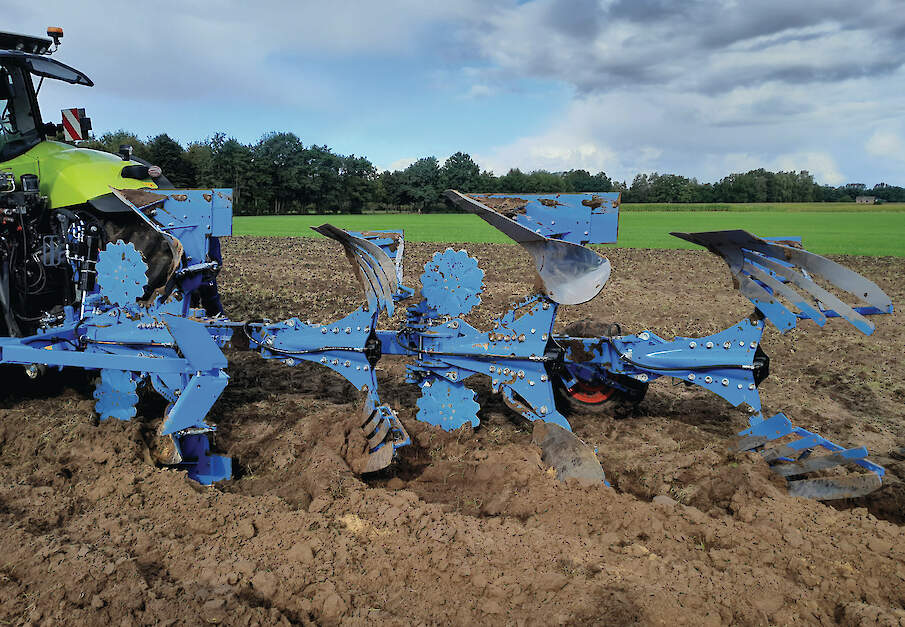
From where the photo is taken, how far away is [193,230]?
4.38 meters

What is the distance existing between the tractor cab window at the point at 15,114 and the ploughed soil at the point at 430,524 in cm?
200

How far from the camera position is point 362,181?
52375 millimetres

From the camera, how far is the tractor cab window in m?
A: 4.87

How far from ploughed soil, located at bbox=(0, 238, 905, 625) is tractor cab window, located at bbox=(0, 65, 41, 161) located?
200 centimetres

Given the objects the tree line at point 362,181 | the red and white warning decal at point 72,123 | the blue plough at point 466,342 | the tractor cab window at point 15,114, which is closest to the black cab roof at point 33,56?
the tractor cab window at point 15,114

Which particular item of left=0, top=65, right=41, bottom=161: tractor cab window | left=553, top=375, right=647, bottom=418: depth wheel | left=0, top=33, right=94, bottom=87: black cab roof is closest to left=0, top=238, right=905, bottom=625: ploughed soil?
left=553, top=375, right=647, bottom=418: depth wheel

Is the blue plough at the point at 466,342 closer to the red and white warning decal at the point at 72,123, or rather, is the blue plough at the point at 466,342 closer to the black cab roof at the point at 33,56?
the red and white warning decal at the point at 72,123

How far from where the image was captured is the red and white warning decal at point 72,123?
5148 millimetres

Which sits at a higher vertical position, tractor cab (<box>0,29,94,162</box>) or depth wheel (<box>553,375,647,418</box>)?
tractor cab (<box>0,29,94,162</box>)

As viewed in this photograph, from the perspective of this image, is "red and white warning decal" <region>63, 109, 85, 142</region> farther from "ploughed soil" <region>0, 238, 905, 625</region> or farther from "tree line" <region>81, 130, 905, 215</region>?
"tree line" <region>81, 130, 905, 215</region>

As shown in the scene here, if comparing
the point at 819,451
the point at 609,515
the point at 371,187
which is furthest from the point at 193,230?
the point at 371,187

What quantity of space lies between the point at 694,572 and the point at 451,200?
2359 millimetres

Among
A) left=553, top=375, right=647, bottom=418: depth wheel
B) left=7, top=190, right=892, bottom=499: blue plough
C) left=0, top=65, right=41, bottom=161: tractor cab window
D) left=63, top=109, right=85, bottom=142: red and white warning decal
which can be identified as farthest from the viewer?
left=63, top=109, right=85, bottom=142: red and white warning decal

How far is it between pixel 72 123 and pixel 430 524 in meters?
4.65
